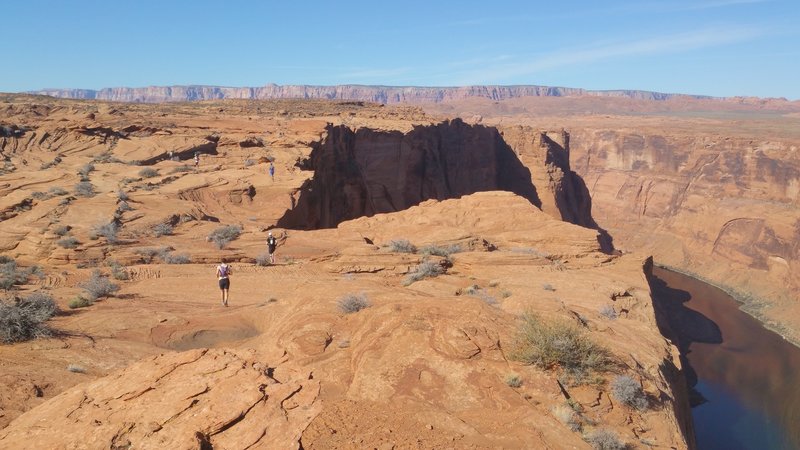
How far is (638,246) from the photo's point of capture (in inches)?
2557

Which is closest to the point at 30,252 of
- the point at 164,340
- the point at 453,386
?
the point at 164,340

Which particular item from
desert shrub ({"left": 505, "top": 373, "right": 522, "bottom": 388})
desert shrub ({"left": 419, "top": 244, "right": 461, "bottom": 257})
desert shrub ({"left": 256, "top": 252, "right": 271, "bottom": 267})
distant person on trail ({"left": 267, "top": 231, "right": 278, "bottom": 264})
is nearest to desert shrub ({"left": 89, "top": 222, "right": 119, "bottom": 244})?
desert shrub ({"left": 256, "top": 252, "right": 271, "bottom": 267})

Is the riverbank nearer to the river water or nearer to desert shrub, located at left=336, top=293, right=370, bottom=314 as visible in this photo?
the river water

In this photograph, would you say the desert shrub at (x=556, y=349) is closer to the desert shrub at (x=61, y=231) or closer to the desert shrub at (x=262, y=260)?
the desert shrub at (x=262, y=260)

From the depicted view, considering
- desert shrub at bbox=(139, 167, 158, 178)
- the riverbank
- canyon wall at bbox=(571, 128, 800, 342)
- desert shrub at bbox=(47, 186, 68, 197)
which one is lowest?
the riverbank

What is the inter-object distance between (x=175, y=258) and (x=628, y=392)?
13090 mm

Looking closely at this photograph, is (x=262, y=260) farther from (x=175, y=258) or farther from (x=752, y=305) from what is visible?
(x=752, y=305)

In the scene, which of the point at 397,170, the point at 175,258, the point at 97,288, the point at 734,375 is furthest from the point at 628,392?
the point at 397,170

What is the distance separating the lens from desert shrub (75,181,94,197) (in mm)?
21250

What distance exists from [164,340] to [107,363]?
61.4 inches

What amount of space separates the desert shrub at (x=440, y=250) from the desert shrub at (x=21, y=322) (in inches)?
400

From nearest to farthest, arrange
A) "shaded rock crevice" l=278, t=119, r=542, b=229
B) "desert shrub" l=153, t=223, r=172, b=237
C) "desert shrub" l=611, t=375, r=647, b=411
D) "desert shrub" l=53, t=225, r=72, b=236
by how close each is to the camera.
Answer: "desert shrub" l=611, t=375, r=647, b=411 < "desert shrub" l=53, t=225, r=72, b=236 < "desert shrub" l=153, t=223, r=172, b=237 < "shaded rock crevice" l=278, t=119, r=542, b=229

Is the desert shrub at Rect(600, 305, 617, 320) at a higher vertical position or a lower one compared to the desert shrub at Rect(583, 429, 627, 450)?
lower

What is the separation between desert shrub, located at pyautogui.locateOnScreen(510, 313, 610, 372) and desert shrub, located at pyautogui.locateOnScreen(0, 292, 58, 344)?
7.79 m
